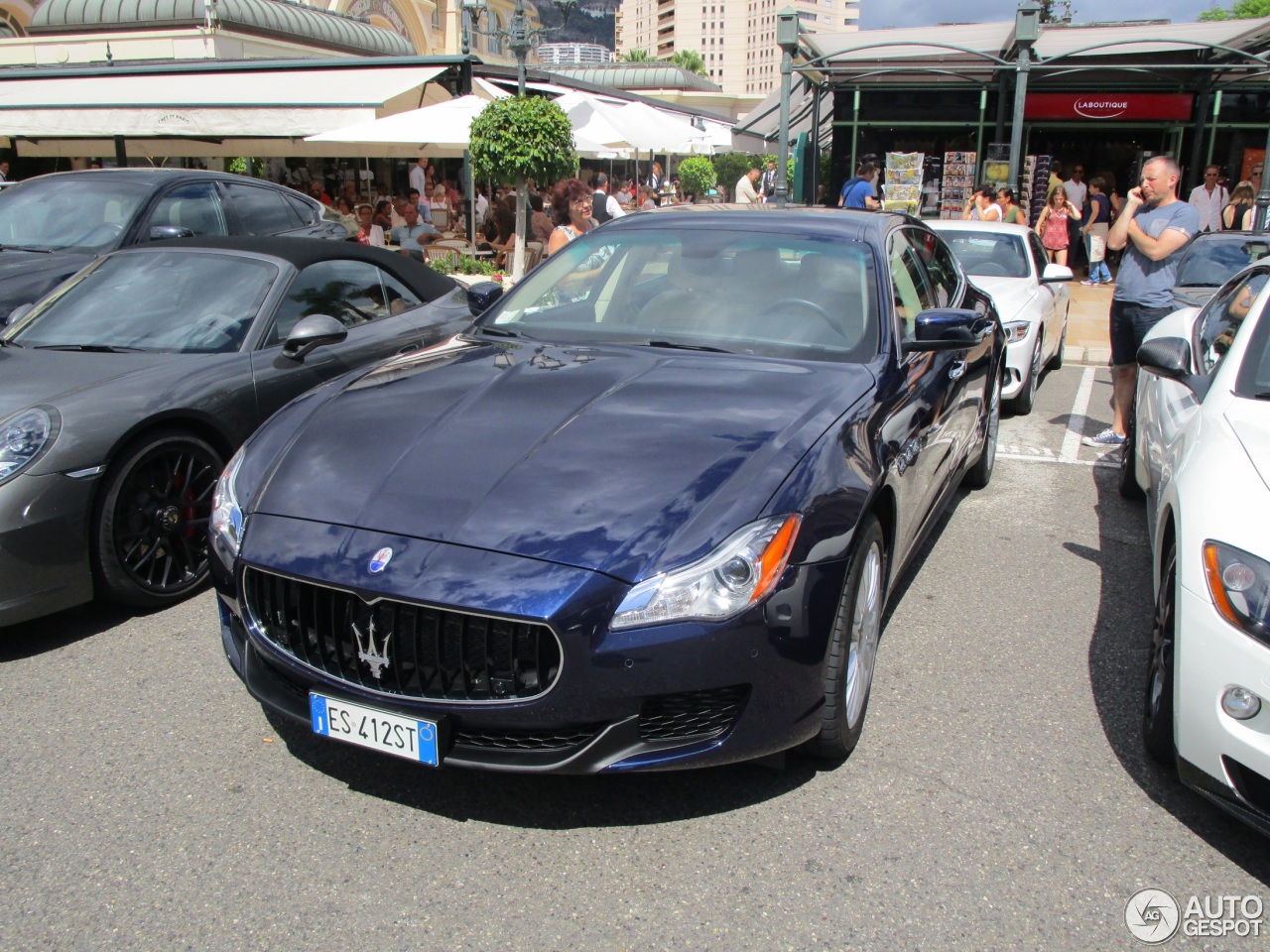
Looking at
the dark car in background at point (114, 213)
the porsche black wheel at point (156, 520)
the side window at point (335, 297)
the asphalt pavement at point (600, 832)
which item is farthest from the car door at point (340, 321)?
the dark car in background at point (114, 213)

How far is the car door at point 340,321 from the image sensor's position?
485 centimetres

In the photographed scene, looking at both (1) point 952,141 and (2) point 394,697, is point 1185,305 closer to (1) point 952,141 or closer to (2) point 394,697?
(2) point 394,697

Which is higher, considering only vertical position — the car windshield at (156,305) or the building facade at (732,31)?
the building facade at (732,31)

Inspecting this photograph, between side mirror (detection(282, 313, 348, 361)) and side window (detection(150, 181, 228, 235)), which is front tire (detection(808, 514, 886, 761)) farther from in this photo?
side window (detection(150, 181, 228, 235))

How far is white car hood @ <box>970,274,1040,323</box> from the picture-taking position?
7.96 m

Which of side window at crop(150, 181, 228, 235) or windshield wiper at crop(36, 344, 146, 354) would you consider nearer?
windshield wiper at crop(36, 344, 146, 354)

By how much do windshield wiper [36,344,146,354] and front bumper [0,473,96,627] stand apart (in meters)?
0.97

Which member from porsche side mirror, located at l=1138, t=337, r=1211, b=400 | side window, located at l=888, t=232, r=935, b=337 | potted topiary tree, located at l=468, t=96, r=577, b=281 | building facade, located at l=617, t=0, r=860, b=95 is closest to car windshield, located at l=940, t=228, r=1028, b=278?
side window, located at l=888, t=232, r=935, b=337

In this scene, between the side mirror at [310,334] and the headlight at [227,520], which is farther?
the side mirror at [310,334]

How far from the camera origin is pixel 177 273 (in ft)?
16.9

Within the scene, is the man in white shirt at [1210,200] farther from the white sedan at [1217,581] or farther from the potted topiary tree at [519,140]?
the white sedan at [1217,581]

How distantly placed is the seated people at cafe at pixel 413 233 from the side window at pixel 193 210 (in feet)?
21.1

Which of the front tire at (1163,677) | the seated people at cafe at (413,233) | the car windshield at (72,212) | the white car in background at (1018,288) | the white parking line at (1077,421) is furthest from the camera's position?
the seated people at cafe at (413,233)

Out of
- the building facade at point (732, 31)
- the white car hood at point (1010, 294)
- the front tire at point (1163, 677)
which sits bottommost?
the front tire at point (1163, 677)
